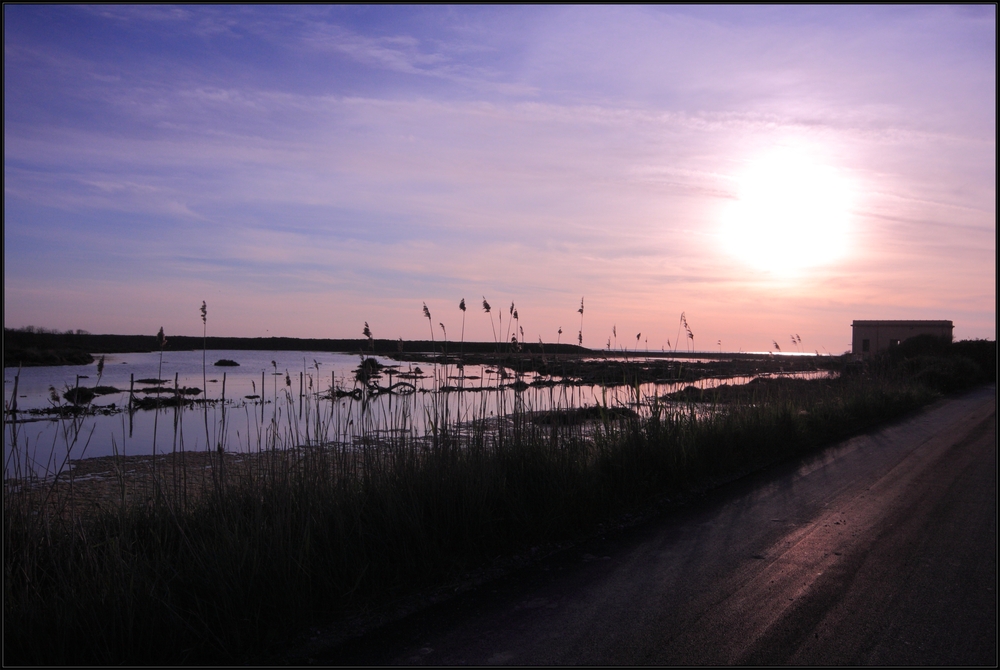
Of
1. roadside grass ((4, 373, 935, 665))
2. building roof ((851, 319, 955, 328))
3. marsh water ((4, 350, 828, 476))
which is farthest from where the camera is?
building roof ((851, 319, 955, 328))

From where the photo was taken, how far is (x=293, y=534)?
15.0 feet

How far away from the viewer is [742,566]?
489 cm

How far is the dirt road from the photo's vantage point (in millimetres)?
3594

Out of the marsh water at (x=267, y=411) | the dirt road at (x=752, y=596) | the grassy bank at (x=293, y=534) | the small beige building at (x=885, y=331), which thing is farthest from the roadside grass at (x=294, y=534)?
the small beige building at (x=885, y=331)

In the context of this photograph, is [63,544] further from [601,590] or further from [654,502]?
[654,502]

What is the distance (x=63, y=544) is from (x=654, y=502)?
17.7 feet

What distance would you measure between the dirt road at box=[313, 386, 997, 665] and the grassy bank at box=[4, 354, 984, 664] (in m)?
0.53

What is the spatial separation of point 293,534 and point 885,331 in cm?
5785

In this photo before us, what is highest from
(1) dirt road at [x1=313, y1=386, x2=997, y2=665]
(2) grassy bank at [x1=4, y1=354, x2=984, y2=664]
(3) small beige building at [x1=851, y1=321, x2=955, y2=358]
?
(3) small beige building at [x1=851, y1=321, x2=955, y2=358]

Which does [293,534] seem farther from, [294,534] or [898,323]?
[898,323]

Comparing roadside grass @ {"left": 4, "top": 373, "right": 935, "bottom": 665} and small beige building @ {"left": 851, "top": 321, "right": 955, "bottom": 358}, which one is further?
small beige building @ {"left": 851, "top": 321, "right": 955, "bottom": 358}

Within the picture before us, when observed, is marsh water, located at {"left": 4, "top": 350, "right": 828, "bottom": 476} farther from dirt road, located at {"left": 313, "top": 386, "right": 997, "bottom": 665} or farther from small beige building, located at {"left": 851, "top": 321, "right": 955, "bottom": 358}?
small beige building, located at {"left": 851, "top": 321, "right": 955, "bottom": 358}

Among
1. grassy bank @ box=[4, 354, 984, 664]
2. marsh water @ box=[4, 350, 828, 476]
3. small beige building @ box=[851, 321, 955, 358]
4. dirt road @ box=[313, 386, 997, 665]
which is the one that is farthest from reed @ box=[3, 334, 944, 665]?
small beige building @ box=[851, 321, 955, 358]

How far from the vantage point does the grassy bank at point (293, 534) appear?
11.8ft
